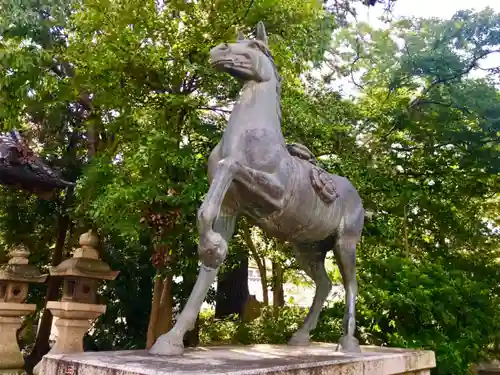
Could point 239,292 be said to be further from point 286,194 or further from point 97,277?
point 286,194

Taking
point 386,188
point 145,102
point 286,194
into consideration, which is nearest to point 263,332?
point 386,188

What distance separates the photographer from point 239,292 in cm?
1217

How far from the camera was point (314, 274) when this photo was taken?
16.5 ft

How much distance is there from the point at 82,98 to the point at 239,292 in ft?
19.5

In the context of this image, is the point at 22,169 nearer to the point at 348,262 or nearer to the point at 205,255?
the point at 205,255

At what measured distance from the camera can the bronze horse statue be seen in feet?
11.5

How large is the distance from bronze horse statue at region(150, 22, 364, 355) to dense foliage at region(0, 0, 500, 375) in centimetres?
228

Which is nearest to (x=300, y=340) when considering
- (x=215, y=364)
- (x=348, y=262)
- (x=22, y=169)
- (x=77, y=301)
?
(x=348, y=262)

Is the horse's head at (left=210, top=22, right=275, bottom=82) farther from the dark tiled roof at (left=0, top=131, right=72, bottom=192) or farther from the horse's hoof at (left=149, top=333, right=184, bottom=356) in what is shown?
the dark tiled roof at (left=0, top=131, right=72, bottom=192)

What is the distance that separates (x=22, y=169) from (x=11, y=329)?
2.44 meters

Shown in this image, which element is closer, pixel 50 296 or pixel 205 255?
pixel 205 255

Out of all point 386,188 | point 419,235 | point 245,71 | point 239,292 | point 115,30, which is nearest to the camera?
point 245,71

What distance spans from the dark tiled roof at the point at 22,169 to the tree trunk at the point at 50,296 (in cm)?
229

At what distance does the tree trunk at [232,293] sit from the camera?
39.1ft
